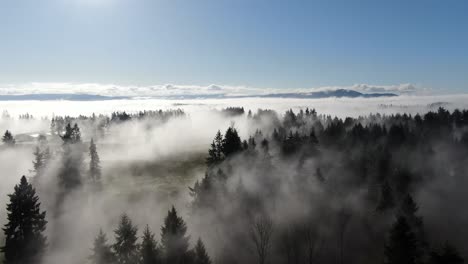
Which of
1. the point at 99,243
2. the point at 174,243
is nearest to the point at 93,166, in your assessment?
the point at 99,243

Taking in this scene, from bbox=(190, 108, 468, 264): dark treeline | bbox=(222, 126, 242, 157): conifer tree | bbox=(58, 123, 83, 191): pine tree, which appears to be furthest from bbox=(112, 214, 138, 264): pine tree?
bbox=(58, 123, 83, 191): pine tree

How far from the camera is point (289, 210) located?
318 ft

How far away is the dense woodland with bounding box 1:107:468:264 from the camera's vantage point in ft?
195

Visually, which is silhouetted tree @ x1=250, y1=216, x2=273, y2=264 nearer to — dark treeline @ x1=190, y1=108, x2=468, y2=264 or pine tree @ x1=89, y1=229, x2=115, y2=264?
dark treeline @ x1=190, y1=108, x2=468, y2=264

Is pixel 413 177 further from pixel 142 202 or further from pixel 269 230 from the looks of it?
pixel 142 202

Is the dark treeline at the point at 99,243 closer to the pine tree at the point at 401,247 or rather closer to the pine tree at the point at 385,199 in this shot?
Result: the pine tree at the point at 401,247

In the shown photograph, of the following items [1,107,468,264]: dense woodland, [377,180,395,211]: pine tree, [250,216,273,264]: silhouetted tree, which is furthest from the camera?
[377,180,395,211]: pine tree

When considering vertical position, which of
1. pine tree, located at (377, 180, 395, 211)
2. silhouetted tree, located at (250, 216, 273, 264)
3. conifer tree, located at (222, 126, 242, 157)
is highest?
conifer tree, located at (222, 126, 242, 157)

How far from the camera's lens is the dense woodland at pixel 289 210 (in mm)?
59344

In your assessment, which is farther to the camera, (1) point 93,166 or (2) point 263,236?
(1) point 93,166

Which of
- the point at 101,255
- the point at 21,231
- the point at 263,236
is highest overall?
the point at 21,231

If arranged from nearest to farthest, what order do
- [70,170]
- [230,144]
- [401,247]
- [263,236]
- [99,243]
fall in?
1. [401,247]
2. [99,243]
3. [263,236]
4. [70,170]
5. [230,144]

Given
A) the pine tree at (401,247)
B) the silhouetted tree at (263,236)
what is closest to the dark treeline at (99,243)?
the silhouetted tree at (263,236)

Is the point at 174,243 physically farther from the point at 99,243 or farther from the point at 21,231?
the point at 21,231
